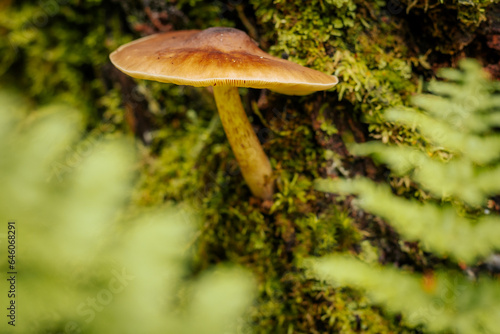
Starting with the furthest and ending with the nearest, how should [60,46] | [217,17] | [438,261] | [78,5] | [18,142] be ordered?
[60,46] → [78,5] → [217,17] → [438,261] → [18,142]

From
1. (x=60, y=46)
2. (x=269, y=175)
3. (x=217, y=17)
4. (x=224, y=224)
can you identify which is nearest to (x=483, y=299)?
(x=269, y=175)

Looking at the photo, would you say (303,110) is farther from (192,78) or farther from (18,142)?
(18,142)

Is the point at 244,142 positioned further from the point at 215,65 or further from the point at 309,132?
the point at 215,65

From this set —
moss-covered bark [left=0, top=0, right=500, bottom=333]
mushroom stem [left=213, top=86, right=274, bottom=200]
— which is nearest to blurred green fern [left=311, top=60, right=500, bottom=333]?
moss-covered bark [left=0, top=0, right=500, bottom=333]

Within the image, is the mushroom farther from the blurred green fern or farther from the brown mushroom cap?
the blurred green fern

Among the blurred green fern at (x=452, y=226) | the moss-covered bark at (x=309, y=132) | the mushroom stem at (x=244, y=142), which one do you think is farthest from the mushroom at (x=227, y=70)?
the blurred green fern at (x=452, y=226)

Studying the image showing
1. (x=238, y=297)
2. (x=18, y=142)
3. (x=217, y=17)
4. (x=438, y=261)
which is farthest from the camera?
(x=217, y=17)

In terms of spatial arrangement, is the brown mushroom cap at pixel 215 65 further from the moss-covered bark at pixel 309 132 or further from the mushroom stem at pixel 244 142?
the moss-covered bark at pixel 309 132
